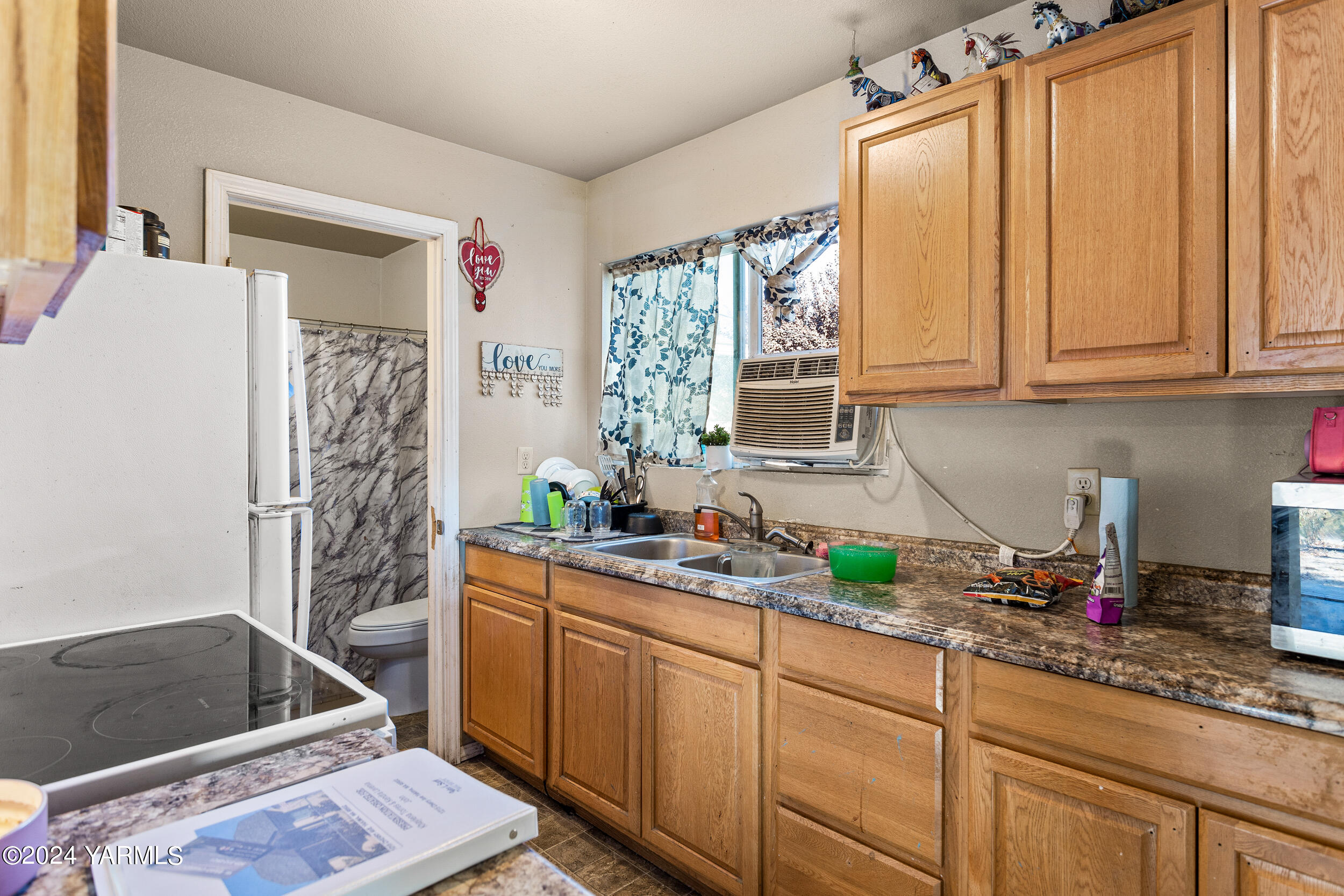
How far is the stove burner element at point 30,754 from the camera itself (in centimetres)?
76

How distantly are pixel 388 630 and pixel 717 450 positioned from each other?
1722mm

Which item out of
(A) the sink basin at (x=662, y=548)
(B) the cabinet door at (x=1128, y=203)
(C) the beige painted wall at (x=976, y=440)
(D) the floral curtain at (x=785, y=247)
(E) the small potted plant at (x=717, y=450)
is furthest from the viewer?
(E) the small potted plant at (x=717, y=450)

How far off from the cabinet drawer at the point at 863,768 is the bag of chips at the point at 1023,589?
36cm

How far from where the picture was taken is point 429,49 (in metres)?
2.22

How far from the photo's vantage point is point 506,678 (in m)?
2.67

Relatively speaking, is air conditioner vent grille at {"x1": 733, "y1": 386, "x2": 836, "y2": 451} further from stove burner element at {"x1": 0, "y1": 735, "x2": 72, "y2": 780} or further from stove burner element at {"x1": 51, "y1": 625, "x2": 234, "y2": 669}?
stove burner element at {"x1": 0, "y1": 735, "x2": 72, "y2": 780}

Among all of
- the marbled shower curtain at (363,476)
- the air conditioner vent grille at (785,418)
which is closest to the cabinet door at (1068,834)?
the air conditioner vent grille at (785,418)

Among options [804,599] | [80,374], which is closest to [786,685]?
[804,599]

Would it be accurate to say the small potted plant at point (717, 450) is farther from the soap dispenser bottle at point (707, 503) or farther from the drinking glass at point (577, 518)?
the drinking glass at point (577, 518)

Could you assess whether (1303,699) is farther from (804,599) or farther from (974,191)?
(974,191)

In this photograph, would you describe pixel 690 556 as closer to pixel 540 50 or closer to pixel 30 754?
pixel 540 50

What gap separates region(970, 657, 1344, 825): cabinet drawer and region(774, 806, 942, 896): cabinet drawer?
1.32 ft

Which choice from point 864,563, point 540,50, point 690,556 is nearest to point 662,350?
point 690,556

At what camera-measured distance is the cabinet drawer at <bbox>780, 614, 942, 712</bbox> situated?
145cm
